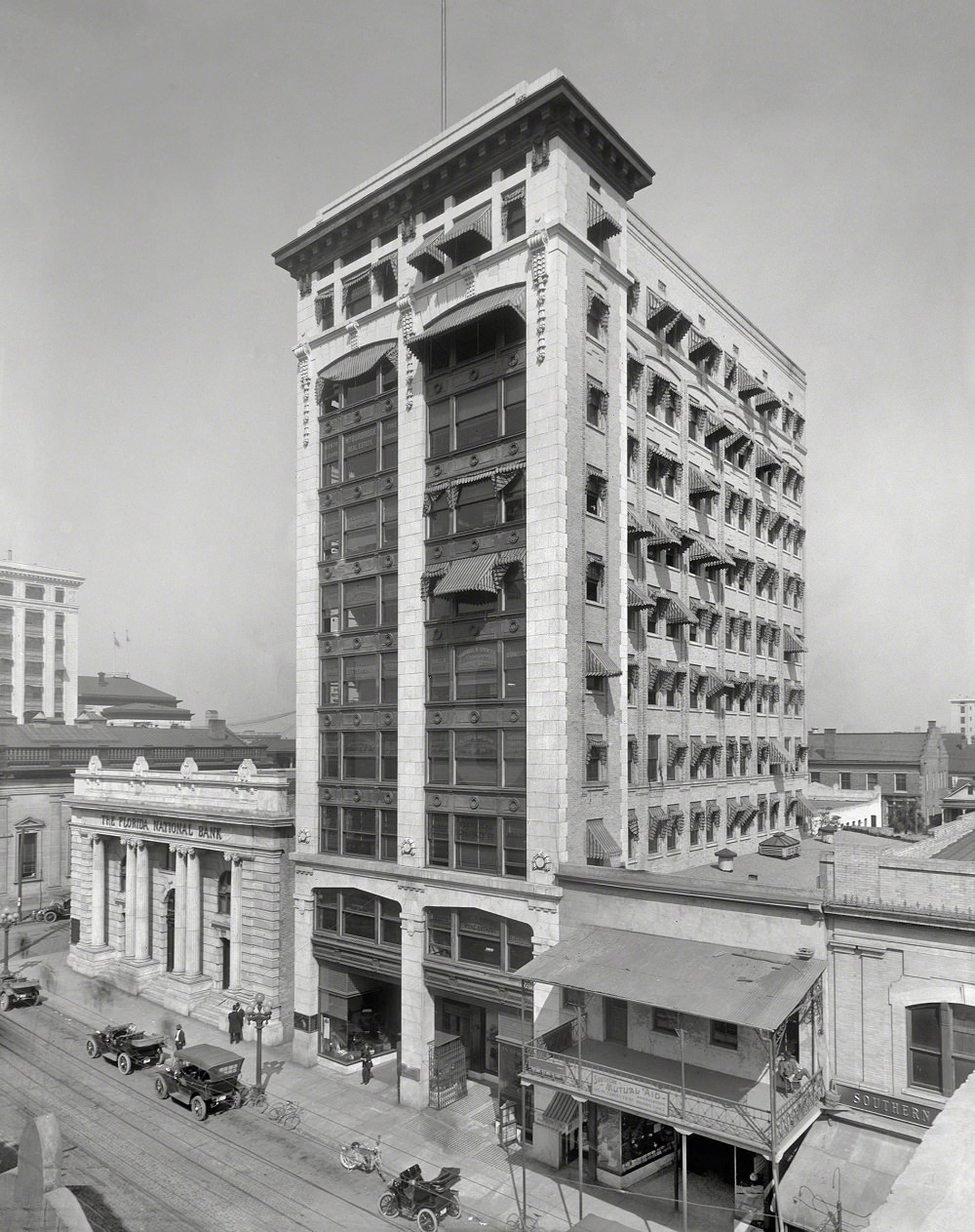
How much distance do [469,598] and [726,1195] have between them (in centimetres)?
2029

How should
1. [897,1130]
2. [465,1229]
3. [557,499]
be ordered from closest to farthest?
[897,1130] < [465,1229] < [557,499]

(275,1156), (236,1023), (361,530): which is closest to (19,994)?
(236,1023)

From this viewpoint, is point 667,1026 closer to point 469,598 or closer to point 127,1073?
point 469,598

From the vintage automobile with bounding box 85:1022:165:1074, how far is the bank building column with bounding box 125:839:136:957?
1101 centimetres

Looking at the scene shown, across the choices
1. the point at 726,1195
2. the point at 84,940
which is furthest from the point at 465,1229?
the point at 84,940

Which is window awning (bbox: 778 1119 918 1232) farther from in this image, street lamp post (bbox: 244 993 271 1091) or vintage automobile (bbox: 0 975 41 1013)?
vintage automobile (bbox: 0 975 41 1013)

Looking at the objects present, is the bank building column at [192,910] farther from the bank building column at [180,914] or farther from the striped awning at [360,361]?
the striped awning at [360,361]

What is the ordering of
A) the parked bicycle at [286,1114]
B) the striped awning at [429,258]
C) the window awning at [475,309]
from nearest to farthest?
1. the parked bicycle at [286,1114]
2. the window awning at [475,309]
3. the striped awning at [429,258]

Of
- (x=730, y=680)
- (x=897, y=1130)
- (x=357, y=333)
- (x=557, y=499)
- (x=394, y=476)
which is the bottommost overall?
(x=897, y=1130)

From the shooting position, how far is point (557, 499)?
30578mm

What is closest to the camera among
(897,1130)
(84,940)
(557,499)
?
(897,1130)

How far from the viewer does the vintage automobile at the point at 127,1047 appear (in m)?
34.9

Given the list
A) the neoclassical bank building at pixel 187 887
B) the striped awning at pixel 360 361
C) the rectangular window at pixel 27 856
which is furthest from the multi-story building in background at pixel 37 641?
the striped awning at pixel 360 361

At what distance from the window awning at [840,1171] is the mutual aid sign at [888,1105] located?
19.2 inches
